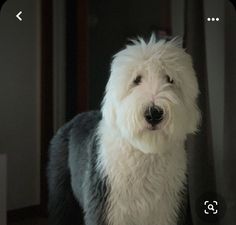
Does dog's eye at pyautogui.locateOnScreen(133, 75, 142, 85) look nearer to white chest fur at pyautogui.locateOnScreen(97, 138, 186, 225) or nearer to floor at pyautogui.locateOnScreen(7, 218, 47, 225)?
white chest fur at pyautogui.locateOnScreen(97, 138, 186, 225)

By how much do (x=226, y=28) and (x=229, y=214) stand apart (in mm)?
324

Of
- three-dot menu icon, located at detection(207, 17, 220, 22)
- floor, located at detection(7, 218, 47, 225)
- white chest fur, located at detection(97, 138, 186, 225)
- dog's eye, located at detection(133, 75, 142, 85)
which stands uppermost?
three-dot menu icon, located at detection(207, 17, 220, 22)

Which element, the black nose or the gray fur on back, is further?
the gray fur on back

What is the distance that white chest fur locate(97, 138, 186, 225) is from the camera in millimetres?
742

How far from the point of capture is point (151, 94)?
2.22 feet

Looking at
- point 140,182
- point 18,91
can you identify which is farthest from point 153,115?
point 18,91

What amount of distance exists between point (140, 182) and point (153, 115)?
0.46 ft

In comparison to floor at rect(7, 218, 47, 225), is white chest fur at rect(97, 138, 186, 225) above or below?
above

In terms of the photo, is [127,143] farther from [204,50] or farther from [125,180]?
[204,50]

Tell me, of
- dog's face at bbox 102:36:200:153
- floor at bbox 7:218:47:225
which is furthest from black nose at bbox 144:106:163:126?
floor at bbox 7:218:47:225

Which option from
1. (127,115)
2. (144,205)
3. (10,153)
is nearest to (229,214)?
(144,205)

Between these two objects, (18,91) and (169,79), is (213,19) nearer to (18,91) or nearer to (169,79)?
(169,79)

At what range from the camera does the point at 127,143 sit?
2.41ft

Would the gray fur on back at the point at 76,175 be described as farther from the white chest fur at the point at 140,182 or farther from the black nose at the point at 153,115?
the black nose at the point at 153,115
